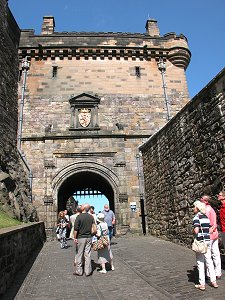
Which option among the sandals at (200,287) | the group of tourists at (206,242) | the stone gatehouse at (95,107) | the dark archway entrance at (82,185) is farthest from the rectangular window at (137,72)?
the sandals at (200,287)

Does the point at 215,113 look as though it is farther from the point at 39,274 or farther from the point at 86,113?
the point at 86,113

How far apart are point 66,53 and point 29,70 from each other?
227 centimetres

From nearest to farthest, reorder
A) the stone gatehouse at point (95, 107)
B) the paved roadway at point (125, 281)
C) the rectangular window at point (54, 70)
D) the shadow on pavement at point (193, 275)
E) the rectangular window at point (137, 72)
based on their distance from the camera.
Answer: the paved roadway at point (125, 281)
the shadow on pavement at point (193, 275)
the stone gatehouse at point (95, 107)
the rectangular window at point (54, 70)
the rectangular window at point (137, 72)

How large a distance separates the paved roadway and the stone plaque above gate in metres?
8.15

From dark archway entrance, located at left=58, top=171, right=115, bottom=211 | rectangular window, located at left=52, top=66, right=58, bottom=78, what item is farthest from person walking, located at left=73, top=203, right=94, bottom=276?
rectangular window, located at left=52, top=66, right=58, bottom=78

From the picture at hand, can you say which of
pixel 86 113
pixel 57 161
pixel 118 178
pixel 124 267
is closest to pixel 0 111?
pixel 57 161

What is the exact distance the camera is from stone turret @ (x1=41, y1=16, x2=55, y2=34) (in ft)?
54.3

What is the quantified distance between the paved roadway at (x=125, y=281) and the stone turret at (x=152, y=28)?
47.1 ft

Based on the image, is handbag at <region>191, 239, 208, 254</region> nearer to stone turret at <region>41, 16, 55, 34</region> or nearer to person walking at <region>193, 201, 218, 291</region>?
person walking at <region>193, 201, 218, 291</region>

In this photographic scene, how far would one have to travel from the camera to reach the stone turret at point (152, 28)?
17.0 meters

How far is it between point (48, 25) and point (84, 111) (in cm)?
691

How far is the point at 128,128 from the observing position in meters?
13.9

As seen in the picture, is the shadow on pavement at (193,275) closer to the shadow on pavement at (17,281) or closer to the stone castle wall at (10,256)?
the shadow on pavement at (17,281)

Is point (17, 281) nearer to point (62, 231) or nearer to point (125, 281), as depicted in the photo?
point (125, 281)
